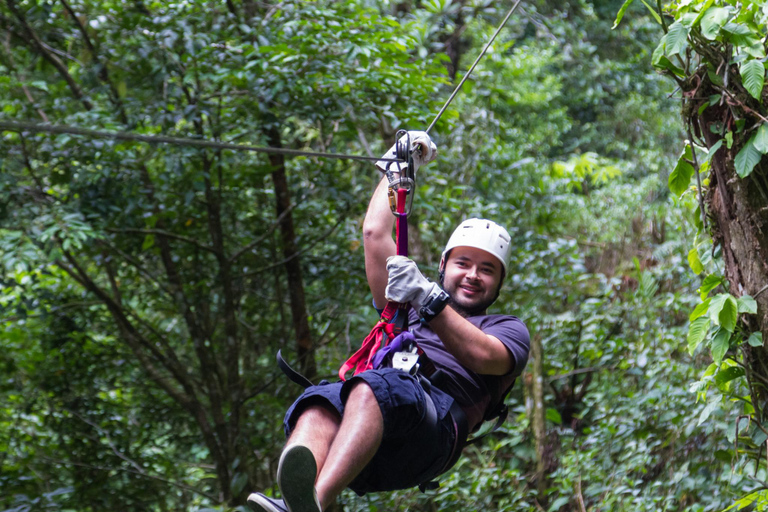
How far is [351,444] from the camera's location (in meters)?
1.89

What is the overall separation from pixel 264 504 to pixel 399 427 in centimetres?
42

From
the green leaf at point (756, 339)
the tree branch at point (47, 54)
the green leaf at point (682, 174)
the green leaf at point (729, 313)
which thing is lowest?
the green leaf at point (756, 339)

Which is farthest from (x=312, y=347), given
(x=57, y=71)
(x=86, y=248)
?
(x=57, y=71)

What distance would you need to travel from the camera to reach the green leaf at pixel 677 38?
211cm

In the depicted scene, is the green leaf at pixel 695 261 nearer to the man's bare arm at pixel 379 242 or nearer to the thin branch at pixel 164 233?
the man's bare arm at pixel 379 242

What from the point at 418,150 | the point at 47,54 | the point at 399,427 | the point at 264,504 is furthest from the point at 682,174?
the point at 47,54

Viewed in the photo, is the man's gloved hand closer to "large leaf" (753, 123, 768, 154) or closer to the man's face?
the man's face

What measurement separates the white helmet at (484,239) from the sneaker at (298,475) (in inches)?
40.8

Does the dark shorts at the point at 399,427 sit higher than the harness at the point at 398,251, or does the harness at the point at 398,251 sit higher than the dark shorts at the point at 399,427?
the harness at the point at 398,251

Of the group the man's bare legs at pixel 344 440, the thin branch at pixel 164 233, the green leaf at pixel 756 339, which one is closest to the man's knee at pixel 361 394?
the man's bare legs at pixel 344 440

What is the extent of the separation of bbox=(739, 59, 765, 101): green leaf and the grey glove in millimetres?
1045

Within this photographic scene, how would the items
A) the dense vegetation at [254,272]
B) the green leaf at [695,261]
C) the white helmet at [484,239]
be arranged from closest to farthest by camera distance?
the white helmet at [484,239] → the green leaf at [695,261] → the dense vegetation at [254,272]

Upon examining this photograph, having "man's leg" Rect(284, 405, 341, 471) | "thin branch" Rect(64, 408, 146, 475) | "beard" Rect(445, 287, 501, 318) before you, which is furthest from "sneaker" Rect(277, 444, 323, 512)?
"thin branch" Rect(64, 408, 146, 475)

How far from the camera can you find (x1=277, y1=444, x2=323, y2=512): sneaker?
176 cm
